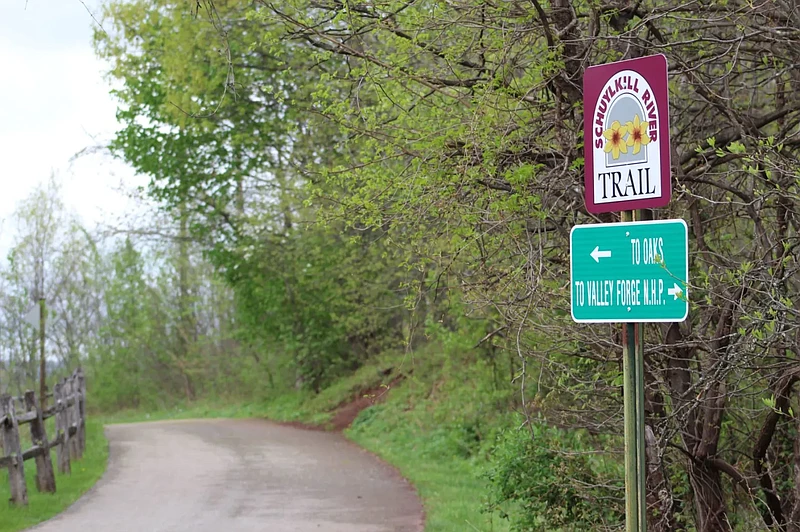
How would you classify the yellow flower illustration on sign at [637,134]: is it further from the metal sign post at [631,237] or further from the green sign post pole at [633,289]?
the green sign post pole at [633,289]

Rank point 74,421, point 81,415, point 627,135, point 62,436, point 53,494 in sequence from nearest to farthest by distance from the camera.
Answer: point 627,135, point 53,494, point 62,436, point 74,421, point 81,415

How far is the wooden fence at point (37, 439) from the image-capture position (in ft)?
36.5

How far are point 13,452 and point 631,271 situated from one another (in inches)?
392

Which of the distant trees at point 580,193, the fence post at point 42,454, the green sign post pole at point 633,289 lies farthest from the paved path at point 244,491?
the green sign post pole at point 633,289

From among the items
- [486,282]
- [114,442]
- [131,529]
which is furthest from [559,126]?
[114,442]

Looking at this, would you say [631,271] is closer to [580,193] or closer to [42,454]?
[580,193]

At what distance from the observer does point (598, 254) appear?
3.47 meters

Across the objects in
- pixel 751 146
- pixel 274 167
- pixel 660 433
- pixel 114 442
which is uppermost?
pixel 274 167

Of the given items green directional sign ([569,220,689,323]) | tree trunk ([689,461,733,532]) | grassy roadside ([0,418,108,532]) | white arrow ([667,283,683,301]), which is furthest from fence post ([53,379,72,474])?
white arrow ([667,283,683,301])

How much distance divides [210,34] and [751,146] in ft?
51.4

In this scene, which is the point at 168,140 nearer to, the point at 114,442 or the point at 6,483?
the point at 114,442

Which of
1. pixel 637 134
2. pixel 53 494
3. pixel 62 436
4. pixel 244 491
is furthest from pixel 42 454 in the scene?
Result: pixel 637 134

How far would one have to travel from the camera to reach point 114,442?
20766 millimetres

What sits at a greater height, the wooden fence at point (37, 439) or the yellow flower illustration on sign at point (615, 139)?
the yellow flower illustration on sign at point (615, 139)
